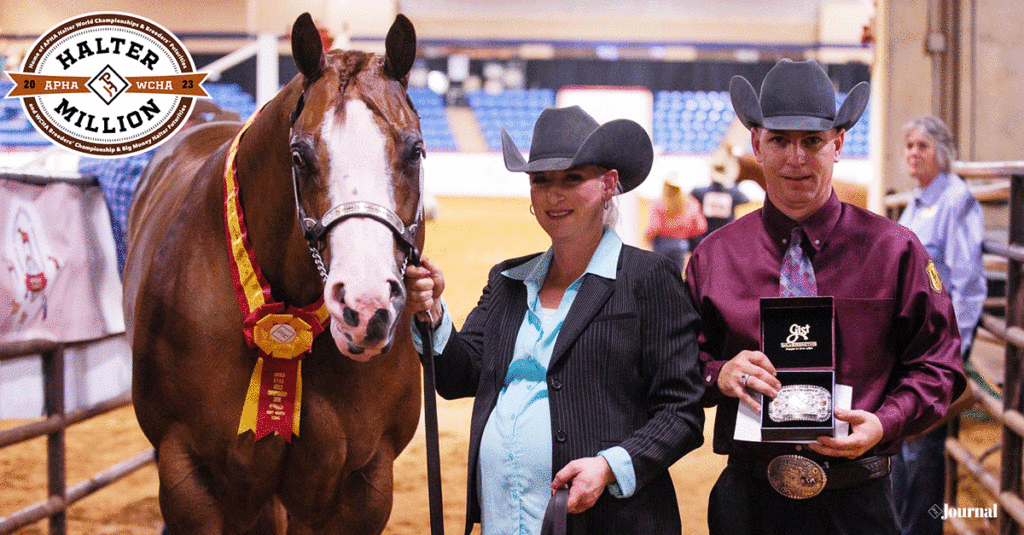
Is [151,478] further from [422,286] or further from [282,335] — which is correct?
[422,286]

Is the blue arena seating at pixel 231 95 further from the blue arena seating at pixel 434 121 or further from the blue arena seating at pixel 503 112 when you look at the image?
the blue arena seating at pixel 503 112

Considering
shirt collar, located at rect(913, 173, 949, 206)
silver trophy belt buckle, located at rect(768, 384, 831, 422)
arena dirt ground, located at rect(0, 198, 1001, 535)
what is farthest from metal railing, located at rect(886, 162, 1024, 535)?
silver trophy belt buckle, located at rect(768, 384, 831, 422)

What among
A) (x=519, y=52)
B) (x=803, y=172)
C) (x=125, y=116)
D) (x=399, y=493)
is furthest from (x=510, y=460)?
(x=519, y=52)

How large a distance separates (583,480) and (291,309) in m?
0.78

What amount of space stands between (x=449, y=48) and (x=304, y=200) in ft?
55.8

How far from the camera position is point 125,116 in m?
4.00

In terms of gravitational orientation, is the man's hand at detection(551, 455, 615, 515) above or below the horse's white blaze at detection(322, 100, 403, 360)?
below

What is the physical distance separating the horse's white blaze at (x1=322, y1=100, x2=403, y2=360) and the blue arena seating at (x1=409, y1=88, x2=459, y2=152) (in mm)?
19020

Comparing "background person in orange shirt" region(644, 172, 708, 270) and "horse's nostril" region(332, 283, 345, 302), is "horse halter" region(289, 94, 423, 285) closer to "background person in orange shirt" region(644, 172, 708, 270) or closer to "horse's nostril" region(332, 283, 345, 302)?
"horse's nostril" region(332, 283, 345, 302)

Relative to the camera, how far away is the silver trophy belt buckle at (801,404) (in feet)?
5.01

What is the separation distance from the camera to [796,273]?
1691mm

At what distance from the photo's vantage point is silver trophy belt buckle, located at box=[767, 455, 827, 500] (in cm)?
163

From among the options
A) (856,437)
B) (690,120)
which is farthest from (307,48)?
(690,120)

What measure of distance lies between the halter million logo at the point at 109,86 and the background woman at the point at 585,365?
268 centimetres
